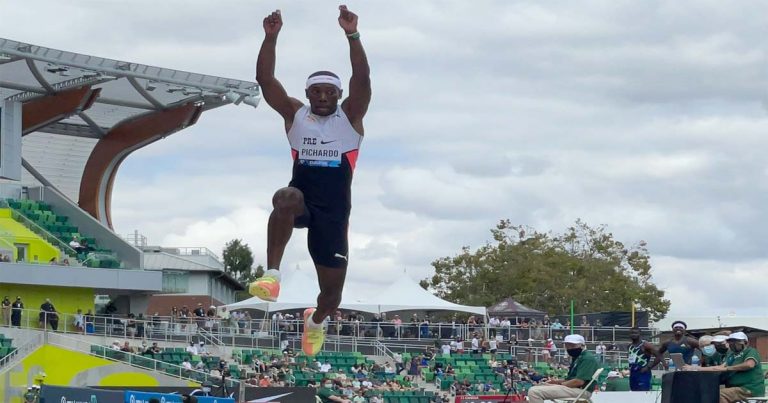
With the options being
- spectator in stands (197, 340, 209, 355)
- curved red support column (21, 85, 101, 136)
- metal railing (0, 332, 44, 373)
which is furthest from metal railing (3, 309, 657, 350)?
curved red support column (21, 85, 101, 136)

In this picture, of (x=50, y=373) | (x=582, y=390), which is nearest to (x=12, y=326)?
(x=50, y=373)

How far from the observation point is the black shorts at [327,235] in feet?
38.5

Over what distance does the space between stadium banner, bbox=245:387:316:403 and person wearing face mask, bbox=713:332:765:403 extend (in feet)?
19.8

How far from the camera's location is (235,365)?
3291cm

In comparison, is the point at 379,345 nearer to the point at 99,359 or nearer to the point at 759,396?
the point at 99,359

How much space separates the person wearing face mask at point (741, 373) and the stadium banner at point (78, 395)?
720cm

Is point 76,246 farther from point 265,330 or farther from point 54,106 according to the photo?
point 265,330

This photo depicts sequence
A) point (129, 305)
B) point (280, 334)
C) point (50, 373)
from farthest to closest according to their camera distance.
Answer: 1. point (129, 305)
2. point (280, 334)
3. point (50, 373)

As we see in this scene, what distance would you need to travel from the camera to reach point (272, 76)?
1170 cm

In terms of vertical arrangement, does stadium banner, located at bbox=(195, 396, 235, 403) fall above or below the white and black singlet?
below

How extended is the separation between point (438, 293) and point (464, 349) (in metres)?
27.6

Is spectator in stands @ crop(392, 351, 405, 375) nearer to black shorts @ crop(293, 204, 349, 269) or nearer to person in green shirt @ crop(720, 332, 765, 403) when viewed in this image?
person in green shirt @ crop(720, 332, 765, 403)

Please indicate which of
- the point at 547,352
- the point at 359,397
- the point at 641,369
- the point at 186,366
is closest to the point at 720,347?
the point at 641,369

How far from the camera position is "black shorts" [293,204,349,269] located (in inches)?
462
